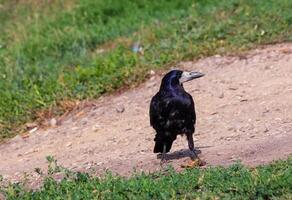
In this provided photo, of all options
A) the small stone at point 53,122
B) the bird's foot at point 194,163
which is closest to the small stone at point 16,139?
the small stone at point 53,122

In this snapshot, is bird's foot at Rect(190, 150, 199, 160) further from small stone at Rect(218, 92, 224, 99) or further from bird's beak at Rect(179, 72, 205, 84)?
small stone at Rect(218, 92, 224, 99)

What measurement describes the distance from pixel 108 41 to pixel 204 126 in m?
3.83

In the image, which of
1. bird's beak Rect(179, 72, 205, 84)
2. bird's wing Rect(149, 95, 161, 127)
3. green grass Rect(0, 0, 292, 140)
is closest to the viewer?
bird's wing Rect(149, 95, 161, 127)

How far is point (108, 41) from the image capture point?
480 inches

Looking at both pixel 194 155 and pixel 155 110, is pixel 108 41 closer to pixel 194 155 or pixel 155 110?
pixel 155 110

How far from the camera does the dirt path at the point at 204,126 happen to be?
757 centimetres

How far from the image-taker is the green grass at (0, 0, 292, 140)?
33.8 ft

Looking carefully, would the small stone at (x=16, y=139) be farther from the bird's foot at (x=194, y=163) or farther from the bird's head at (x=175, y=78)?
the bird's foot at (x=194, y=163)

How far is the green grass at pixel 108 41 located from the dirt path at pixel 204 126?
0.32 m

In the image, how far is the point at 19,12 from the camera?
14.9 m

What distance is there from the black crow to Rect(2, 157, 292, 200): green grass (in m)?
0.61

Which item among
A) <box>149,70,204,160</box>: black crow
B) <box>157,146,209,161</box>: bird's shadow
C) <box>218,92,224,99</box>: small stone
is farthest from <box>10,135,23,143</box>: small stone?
<box>149,70,204,160</box>: black crow

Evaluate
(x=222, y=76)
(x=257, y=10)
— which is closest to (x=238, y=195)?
(x=222, y=76)

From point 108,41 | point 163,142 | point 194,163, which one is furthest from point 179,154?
point 108,41
